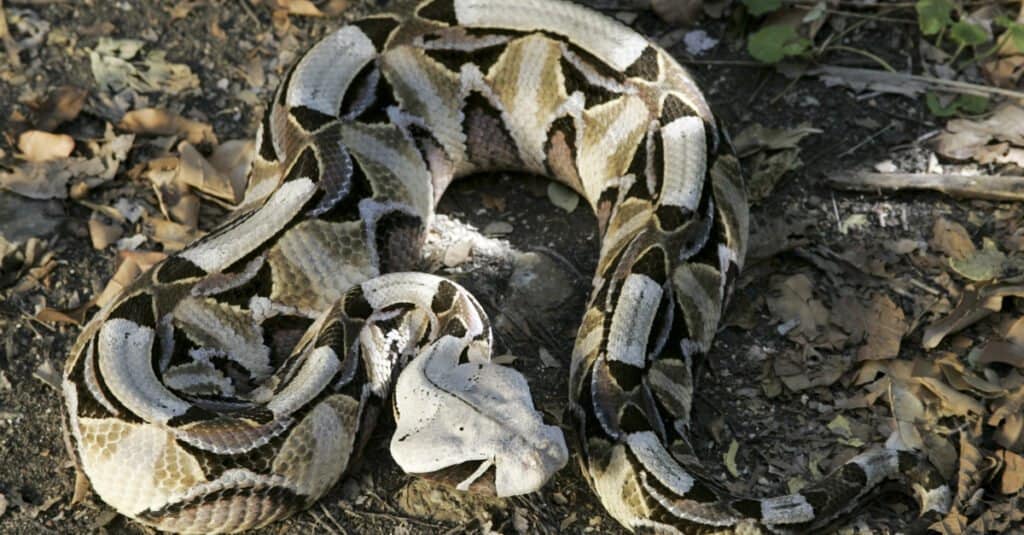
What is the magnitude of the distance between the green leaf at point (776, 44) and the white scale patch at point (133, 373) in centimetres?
425

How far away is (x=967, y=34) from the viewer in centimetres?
728

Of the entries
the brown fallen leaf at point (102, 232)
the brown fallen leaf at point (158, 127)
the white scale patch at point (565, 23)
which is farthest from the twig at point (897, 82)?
the brown fallen leaf at point (102, 232)

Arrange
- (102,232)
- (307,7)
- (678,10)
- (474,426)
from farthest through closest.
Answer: (307,7), (678,10), (102,232), (474,426)

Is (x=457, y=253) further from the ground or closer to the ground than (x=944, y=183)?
closer to the ground

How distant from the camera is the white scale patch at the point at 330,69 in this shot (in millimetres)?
6535

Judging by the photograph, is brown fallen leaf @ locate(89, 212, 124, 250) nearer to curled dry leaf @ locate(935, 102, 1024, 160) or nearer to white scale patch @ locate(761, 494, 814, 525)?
white scale patch @ locate(761, 494, 814, 525)

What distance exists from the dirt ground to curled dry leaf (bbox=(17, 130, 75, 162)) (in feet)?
0.40

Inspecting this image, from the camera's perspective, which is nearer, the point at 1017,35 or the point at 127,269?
the point at 127,269

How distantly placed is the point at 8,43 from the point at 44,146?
3.61 feet

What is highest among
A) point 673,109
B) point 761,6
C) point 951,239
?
point 673,109

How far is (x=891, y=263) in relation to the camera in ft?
21.1

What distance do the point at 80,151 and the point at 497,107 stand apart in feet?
8.94

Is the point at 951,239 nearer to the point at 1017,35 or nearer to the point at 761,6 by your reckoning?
the point at 1017,35

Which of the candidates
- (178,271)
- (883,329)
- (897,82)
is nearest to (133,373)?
(178,271)
